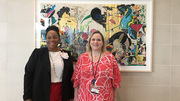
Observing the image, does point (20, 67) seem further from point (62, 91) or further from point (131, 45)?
point (131, 45)

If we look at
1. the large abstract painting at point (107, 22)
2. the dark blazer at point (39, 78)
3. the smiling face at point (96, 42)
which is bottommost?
the dark blazer at point (39, 78)

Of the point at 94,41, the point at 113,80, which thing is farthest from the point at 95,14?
the point at 113,80

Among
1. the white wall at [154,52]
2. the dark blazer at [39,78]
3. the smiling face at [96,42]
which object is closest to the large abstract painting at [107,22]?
the white wall at [154,52]

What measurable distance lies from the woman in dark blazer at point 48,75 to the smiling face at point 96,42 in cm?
34

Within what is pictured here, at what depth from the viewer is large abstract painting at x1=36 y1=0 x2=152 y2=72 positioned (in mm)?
1721

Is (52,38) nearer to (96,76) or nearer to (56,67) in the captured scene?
(56,67)

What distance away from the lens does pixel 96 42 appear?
1395 millimetres

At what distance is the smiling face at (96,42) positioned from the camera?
A: 1.40 m

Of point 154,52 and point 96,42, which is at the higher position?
point 96,42

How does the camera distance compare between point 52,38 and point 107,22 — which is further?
point 107,22

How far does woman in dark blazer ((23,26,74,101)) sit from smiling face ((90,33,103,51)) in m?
0.34

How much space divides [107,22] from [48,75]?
1.02 metres

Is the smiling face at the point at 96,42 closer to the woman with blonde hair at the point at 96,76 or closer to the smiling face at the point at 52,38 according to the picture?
the woman with blonde hair at the point at 96,76

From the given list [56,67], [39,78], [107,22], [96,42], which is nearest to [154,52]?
[107,22]
